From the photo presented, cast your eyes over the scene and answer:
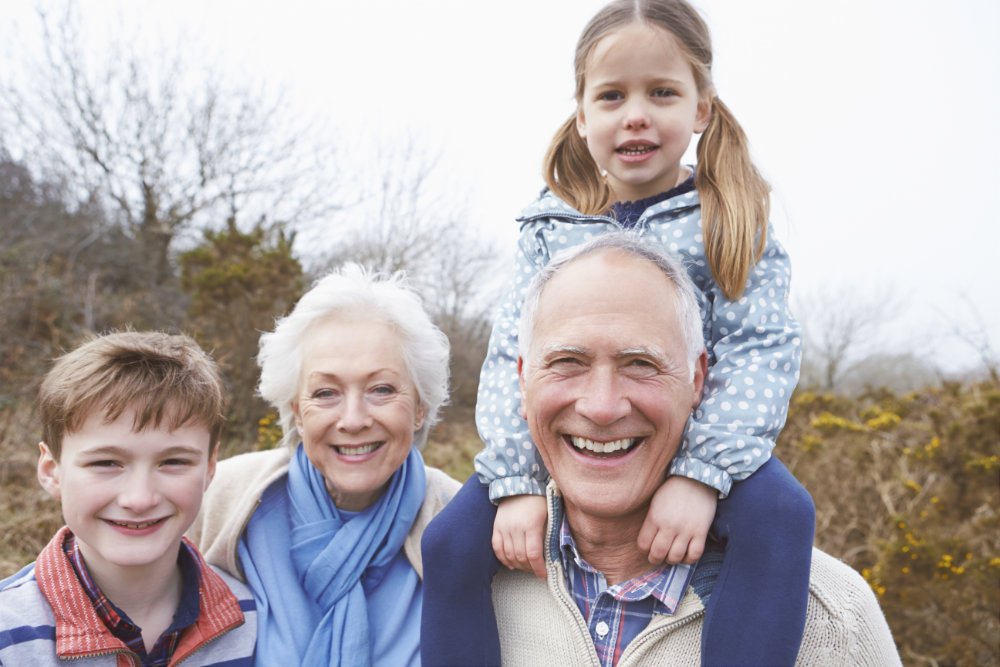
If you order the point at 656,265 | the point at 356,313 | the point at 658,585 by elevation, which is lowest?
the point at 658,585

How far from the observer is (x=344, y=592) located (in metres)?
2.42

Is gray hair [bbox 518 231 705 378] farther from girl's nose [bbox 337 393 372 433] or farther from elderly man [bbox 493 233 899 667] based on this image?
girl's nose [bbox 337 393 372 433]

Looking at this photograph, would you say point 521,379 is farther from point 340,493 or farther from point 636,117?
point 340,493

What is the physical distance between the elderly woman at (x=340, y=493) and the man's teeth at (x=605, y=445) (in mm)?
987

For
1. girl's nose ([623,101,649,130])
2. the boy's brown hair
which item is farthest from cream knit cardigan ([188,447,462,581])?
girl's nose ([623,101,649,130])

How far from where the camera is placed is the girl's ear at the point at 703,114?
227 centimetres

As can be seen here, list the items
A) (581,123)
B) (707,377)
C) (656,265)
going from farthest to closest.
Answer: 1. (581,123)
2. (707,377)
3. (656,265)

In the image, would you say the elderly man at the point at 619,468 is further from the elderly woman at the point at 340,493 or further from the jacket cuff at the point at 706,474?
the elderly woman at the point at 340,493

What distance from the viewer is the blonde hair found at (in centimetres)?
192

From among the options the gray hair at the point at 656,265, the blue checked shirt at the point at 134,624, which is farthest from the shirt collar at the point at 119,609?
the gray hair at the point at 656,265

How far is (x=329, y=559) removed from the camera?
96.7 inches

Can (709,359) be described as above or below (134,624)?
above

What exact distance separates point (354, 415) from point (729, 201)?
150cm

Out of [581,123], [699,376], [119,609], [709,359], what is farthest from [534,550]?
[581,123]
